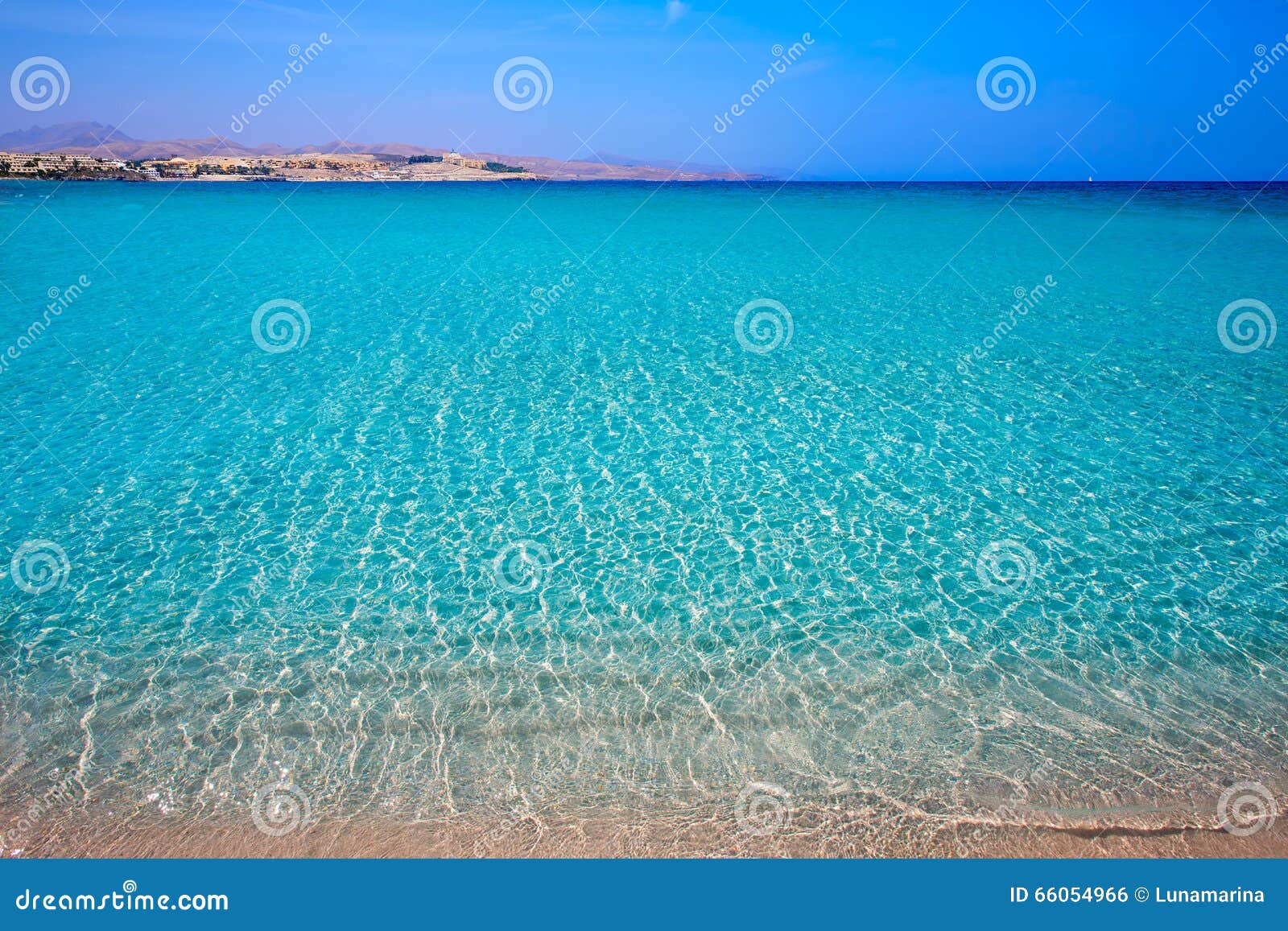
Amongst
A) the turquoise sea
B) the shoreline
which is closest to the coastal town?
the turquoise sea

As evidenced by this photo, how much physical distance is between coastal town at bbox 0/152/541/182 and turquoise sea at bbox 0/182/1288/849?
6676 centimetres

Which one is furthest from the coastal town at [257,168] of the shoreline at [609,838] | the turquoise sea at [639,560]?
the shoreline at [609,838]

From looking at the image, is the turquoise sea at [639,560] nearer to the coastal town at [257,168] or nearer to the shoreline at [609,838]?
the shoreline at [609,838]

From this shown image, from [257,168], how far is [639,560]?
9703 cm

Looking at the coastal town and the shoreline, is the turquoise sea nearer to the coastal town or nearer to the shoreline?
the shoreline

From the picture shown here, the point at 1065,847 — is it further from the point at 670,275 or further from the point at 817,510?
the point at 670,275

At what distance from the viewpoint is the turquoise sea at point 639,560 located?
582cm

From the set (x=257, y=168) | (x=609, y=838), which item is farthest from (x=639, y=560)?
(x=257, y=168)

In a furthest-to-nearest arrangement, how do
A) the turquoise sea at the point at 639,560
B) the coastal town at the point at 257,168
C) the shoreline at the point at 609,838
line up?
1. the coastal town at the point at 257,168
2. the turquoise sea at the point at 639,560
3. the shoreline at the point at 609,838

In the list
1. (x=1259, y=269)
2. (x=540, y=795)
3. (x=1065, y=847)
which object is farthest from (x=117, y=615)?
(x=1259, y=269)

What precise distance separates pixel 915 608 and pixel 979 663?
90 cm

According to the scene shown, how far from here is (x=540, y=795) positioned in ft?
18.3

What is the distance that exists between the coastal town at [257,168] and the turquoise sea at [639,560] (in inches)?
2629

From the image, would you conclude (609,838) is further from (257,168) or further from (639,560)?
(257,168)
